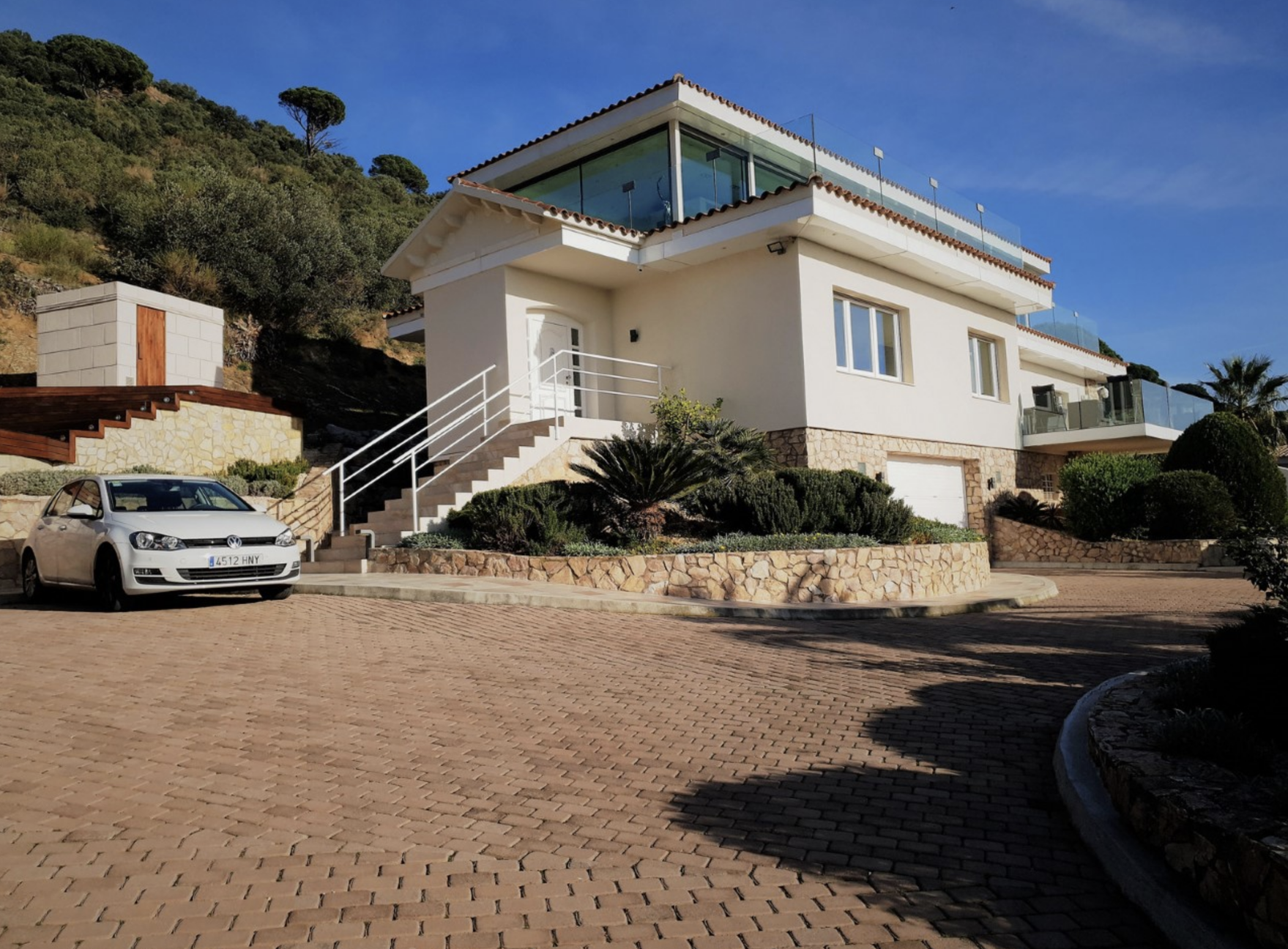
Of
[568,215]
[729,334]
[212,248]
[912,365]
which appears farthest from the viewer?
[212,248]

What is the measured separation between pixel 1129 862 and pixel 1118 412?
Answer: 21.7 metres

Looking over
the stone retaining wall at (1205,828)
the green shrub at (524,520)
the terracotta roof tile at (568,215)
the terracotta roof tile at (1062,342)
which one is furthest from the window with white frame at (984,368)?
the stone retaining wall at (1205,828)

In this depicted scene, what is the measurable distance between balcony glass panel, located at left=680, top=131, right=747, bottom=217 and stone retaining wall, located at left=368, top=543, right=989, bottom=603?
833 centimetres

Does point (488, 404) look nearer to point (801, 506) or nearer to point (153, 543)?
point (801, 506)

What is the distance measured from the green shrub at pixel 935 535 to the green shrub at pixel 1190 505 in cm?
610

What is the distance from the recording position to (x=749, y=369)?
1723 cm

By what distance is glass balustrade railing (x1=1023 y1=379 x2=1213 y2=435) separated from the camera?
74.9 ft

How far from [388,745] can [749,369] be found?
1269 cm

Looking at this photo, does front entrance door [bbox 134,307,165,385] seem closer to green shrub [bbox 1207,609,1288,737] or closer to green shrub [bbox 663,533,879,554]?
green shrub [bbox 663,533,879,554]

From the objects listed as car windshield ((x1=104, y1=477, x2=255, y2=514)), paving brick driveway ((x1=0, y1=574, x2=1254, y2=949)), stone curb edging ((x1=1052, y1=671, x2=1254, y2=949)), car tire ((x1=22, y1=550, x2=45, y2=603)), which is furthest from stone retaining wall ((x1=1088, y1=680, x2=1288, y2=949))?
car tire ((x1=22, y1=550, x2=45, y2=603))

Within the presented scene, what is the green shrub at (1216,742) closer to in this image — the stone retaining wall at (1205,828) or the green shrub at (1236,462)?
the stone retaining wall at (1205,828)

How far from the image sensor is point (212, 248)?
26.4 metres

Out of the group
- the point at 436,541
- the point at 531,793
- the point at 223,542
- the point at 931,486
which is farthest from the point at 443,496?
the point at 531,793

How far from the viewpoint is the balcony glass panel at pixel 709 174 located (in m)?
18.9
